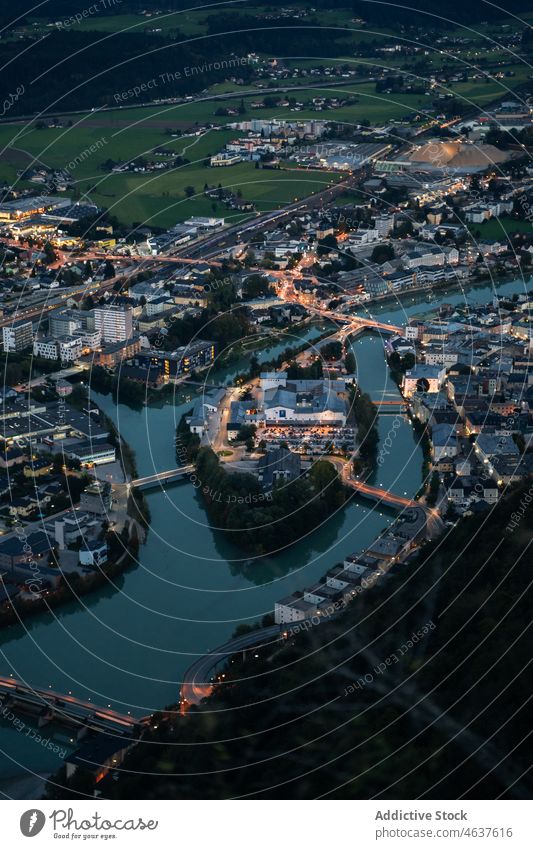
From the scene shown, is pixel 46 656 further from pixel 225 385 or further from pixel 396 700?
pixel 225 385

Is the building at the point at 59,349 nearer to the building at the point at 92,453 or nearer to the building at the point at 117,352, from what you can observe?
the building at the point at 117,352

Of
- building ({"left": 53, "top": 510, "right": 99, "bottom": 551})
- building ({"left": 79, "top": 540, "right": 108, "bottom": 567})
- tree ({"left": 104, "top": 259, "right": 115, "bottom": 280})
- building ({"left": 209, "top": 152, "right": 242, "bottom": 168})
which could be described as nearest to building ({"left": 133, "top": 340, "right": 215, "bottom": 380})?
tree ({"left": 104, "top": 259, "right": 115, "bottom": 280})

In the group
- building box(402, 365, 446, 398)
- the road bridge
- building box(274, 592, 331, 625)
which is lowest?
the road bridge

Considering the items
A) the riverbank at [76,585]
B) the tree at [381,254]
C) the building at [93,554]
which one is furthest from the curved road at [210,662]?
the tree at [381,254]

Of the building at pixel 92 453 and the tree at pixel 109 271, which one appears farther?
the tree at pixel 109 271

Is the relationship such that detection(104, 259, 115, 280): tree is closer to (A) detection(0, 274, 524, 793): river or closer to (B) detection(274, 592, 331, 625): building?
(A) detection(0, 274, 524, 793): river
